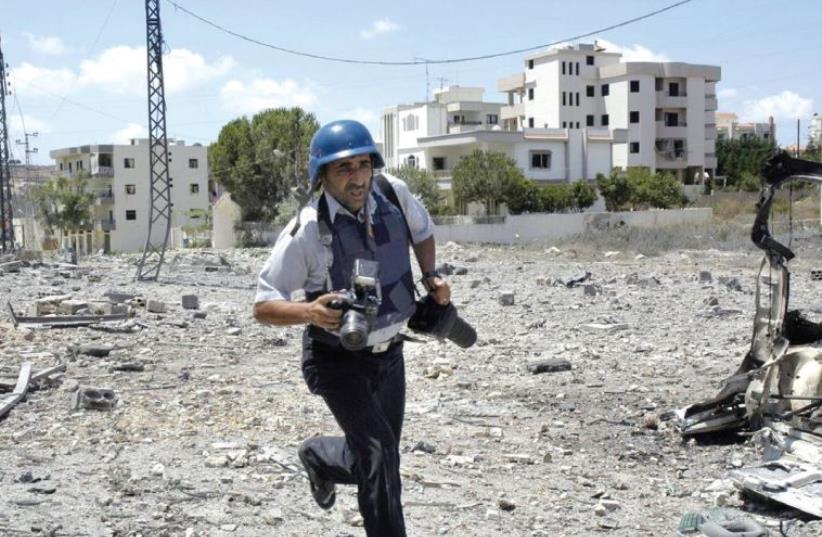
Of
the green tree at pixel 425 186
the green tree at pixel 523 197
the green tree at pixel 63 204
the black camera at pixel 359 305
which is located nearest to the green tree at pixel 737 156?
the green tree at pixel 523 197

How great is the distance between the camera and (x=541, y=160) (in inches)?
2474

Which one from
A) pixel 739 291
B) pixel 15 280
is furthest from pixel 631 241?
pixel 15 280

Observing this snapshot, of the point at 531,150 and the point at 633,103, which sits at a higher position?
the point at 633,103

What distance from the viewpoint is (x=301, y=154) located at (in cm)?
5619

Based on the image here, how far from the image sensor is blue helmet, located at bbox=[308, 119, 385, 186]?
3.64 m

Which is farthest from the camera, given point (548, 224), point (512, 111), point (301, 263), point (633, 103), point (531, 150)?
point (512, 111)

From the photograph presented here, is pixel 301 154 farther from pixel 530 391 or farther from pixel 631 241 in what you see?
pixel 530 391

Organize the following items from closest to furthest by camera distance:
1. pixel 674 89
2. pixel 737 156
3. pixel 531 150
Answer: pixel 531 150 < pixel 674 89 < pixel 737 156

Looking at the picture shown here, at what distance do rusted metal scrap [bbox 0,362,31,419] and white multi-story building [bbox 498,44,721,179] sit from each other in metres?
65.3

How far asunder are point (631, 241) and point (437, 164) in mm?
29477

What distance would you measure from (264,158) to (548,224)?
1720 centimetres

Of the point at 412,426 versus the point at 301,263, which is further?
the point at 412,426

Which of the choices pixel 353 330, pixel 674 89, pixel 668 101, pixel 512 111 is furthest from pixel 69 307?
pixel 512 111

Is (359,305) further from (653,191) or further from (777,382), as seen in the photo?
(653,191)
